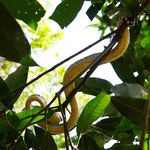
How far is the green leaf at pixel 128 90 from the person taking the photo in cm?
84

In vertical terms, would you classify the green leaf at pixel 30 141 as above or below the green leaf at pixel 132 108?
below

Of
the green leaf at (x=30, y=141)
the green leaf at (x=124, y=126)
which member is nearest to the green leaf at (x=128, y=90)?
the green leaf at (x=124, y=126)

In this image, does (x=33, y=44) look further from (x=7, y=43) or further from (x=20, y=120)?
(x=7, y=43)

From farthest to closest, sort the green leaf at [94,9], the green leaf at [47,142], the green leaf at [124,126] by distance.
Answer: the green leaf at [94,9] < the green leaf at [124,126] < the green leaf at [47,142]

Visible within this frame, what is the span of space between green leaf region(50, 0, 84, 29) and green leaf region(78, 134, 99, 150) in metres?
0.44

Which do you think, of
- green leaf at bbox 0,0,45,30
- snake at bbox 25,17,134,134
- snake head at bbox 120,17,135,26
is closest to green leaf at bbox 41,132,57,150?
snake at bbox 25,17,134,134

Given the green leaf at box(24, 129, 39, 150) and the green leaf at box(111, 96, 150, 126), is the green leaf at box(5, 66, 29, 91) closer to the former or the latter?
the green leaf at box(24, 129, 39, 150)

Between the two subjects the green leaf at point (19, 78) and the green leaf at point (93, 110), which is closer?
the green leaf at point (93, 110)

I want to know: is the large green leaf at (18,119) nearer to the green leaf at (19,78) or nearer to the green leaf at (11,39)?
the green leaf at (19,78)

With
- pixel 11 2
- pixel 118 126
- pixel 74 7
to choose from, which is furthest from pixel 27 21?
pixel 118 126

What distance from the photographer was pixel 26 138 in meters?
1.00

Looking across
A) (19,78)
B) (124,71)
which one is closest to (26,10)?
(19,78)

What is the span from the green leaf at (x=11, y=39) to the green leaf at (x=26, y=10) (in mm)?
249

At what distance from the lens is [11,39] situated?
1.47 ft
